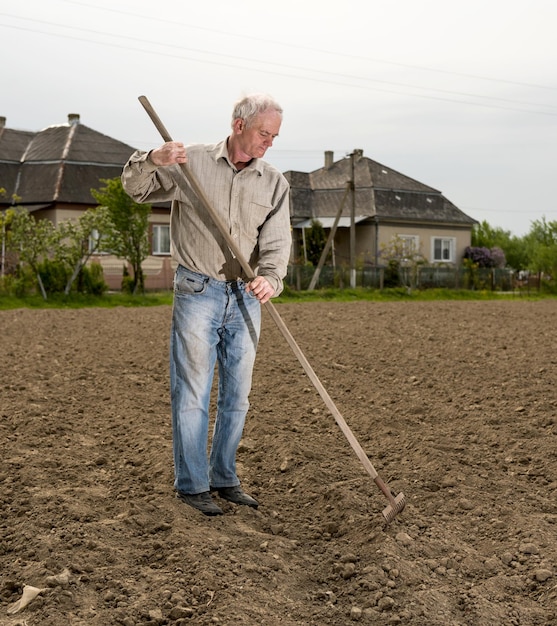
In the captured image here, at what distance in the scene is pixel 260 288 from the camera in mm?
3848

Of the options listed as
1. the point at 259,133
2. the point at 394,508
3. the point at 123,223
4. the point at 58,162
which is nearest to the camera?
the point at 259,133

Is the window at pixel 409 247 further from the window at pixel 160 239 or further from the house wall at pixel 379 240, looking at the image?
the window at pixel 160 239

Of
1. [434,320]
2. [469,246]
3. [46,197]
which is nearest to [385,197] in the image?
[469,246]

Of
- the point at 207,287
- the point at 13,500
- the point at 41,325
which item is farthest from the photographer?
the point at 41,325

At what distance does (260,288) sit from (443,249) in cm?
2890

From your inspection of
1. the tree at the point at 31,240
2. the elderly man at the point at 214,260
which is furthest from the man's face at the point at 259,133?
the tree at the point at 31,240

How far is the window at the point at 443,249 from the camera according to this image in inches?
1251

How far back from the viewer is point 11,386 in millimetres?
7512

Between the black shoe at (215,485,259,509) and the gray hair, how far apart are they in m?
1.78

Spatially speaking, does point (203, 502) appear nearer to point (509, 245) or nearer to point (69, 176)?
point (69, 176)

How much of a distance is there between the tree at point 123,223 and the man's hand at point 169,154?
14888mm

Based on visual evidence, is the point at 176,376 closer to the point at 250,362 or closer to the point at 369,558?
the point at 250,362

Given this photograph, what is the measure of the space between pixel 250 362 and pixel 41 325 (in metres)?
8.29

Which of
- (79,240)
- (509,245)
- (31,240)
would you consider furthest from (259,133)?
(509,245)
